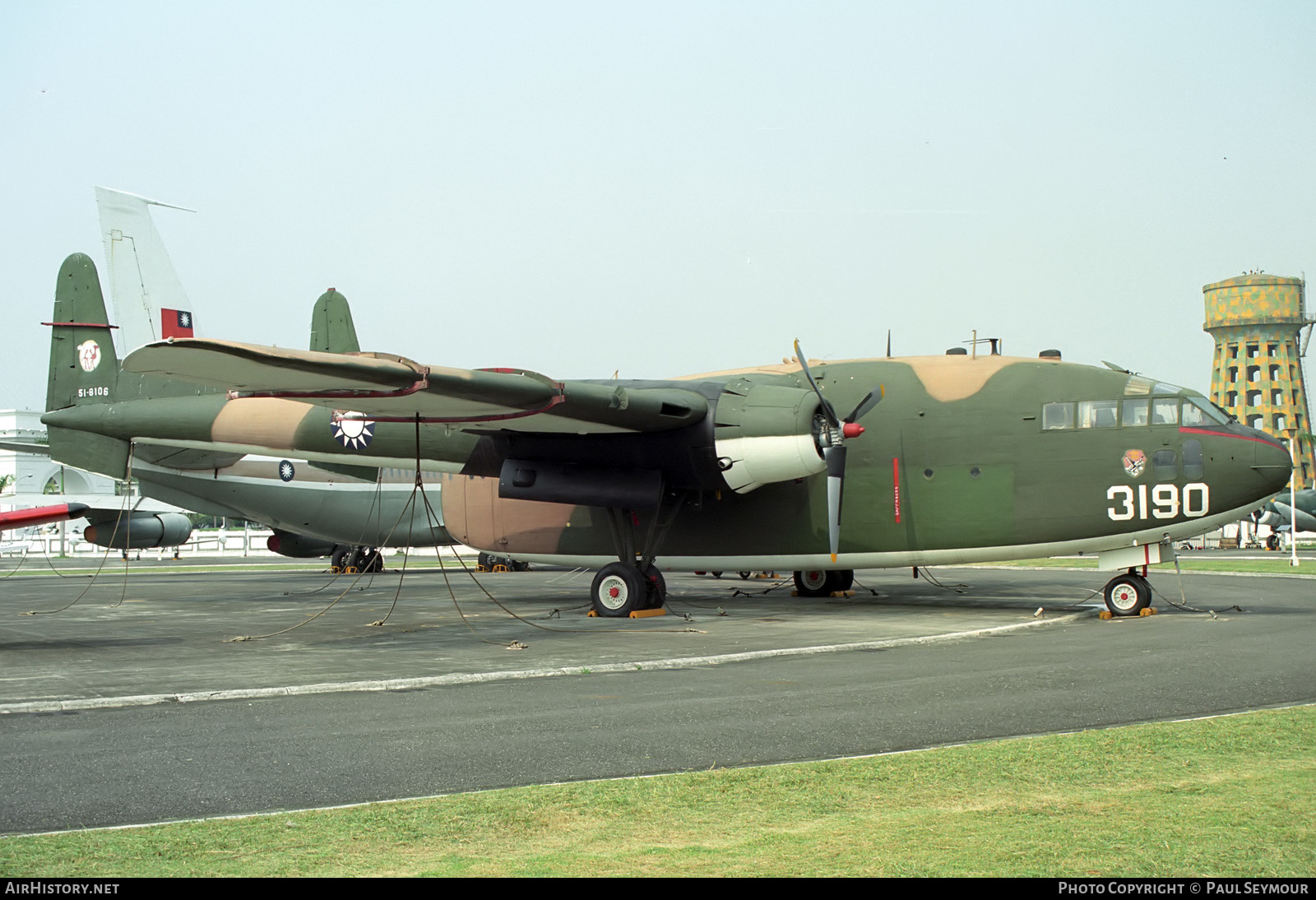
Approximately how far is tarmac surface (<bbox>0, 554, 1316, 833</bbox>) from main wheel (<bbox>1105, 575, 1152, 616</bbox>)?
575 mm

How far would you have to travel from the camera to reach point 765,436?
18875 mm

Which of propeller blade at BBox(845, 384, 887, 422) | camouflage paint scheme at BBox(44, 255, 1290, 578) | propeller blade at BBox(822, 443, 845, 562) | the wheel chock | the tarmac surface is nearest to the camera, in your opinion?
the tarmac surface

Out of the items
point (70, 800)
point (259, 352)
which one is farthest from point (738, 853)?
point (259, 352)

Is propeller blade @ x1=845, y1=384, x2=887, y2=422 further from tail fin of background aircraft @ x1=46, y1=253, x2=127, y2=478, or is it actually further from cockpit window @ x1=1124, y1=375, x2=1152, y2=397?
tail fin of background aircraft @ x1=46, y1=253, x2=127, y2=478

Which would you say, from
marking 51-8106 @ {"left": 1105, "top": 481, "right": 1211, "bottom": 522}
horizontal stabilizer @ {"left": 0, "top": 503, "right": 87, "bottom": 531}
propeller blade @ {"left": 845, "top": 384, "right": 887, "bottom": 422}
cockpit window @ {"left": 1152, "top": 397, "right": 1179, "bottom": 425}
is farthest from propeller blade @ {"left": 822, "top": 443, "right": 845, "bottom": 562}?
horizontal stabilizer @ {"left": 0, "top": 503, "right": 87, "bottom": 531}

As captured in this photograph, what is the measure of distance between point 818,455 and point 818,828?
13.3m

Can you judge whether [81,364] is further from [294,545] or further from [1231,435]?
[1231,435]

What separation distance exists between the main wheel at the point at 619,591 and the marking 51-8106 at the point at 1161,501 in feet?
27.6

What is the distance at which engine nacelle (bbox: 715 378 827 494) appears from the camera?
61.3 ft

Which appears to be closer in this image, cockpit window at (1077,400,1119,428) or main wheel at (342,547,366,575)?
cockpit window at (1077,400,1119,428)

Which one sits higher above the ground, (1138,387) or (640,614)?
(1138,387)

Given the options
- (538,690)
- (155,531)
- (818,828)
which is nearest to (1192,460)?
(538,690)

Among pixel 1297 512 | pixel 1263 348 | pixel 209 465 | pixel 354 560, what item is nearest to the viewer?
pixel 209 465

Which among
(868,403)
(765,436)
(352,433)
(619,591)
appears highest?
(868,403)
